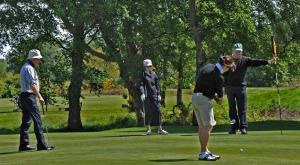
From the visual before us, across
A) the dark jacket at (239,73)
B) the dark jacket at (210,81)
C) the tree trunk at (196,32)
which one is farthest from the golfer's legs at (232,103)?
the tree trunk at (196,32)

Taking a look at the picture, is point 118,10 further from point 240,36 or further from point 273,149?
point 273,149

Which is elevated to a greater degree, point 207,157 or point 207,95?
point 207,95

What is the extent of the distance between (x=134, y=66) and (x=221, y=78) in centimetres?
2006

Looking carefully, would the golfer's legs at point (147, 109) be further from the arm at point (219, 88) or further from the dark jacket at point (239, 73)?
the arm at point (219, 88)

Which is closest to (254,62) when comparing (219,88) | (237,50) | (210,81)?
(237,50)

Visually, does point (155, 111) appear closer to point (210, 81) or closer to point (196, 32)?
point (210, 81)

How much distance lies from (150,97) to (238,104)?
273cm

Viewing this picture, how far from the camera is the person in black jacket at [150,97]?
60.9 ft

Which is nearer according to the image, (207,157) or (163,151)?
(207,157)

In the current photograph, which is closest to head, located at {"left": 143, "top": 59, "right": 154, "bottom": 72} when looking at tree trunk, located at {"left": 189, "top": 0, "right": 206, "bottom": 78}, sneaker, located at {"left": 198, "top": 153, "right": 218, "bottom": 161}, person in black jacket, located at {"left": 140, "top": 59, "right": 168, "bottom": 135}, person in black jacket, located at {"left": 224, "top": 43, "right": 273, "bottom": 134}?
person in black jacket, located at {"left": 140, "top": 59, "right": 168, "bottom": 135}

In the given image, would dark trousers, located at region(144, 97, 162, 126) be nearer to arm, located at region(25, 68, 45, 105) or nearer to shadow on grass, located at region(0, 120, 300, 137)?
shadow on grass, located at region(0, 120, 300, 137)

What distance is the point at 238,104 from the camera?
1727cm

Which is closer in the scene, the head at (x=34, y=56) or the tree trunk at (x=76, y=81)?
the head at (x=34, y=56)

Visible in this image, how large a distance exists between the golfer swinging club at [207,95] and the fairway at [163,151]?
0.37 meters
